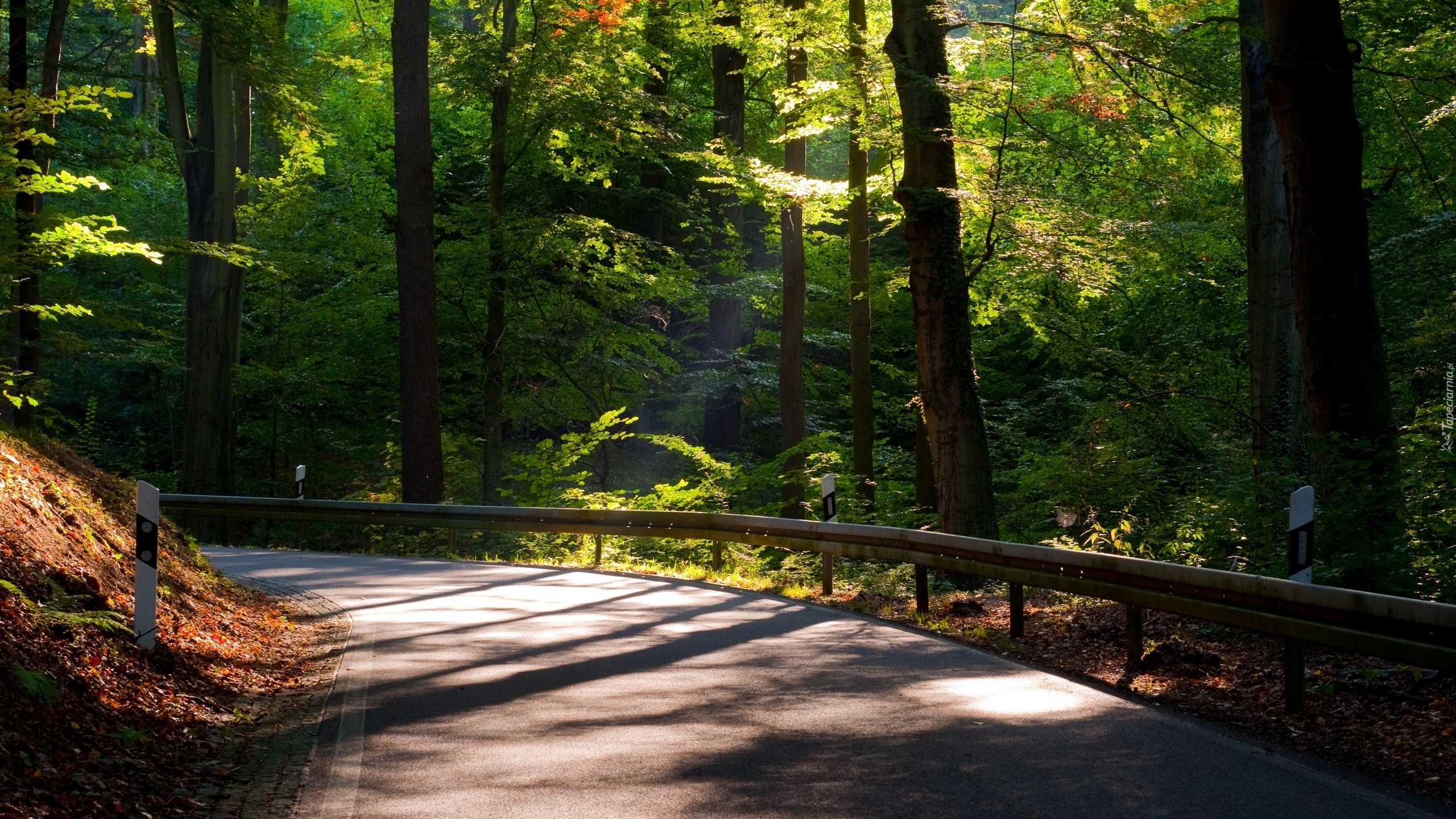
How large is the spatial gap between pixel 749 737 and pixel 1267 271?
11321 mm

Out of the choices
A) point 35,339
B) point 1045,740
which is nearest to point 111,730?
point 1045,740

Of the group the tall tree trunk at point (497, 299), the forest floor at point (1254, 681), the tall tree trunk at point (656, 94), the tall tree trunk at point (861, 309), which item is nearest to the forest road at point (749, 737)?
the forest floor at point (1254, 681)

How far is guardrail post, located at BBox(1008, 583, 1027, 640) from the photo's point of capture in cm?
1002

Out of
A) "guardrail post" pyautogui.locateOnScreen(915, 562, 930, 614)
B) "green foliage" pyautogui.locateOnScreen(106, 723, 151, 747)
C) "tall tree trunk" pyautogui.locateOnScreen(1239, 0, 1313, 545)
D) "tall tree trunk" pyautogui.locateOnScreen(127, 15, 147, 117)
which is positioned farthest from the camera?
"tall tree trunk" pyautogui.locateOnScreen(127, 15, 147, 117)

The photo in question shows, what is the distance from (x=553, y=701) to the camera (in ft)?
24.8

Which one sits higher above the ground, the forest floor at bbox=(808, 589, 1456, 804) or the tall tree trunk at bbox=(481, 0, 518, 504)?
the tall tree trunk at bbox=(481, 0, 518, 504)

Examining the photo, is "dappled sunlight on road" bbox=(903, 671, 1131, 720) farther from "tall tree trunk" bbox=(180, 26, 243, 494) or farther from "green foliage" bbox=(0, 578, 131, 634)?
"tall tree trunk" bbox=(180, 26, 243, 494)

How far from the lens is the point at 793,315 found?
23.8 meters

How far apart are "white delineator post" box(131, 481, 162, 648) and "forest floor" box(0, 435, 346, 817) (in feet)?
0.46

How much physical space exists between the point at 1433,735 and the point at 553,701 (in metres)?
4.67

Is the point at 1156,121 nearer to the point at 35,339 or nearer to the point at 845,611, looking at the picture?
the point at 845,611

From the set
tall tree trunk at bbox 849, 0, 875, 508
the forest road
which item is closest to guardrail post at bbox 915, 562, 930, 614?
the forest road

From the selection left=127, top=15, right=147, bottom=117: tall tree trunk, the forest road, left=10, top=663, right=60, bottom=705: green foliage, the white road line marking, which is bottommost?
the forest road

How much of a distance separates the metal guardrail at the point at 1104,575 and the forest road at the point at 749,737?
77 centimetres
